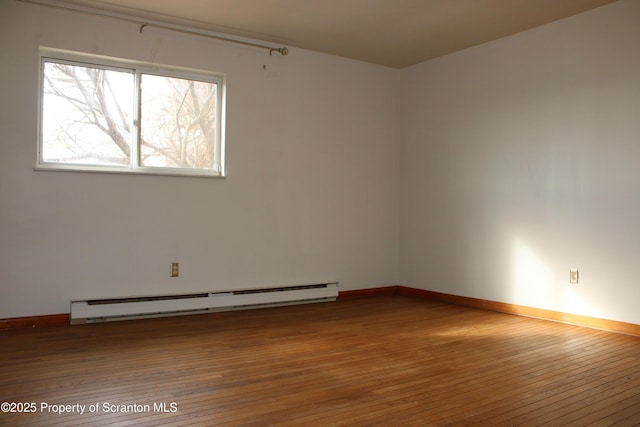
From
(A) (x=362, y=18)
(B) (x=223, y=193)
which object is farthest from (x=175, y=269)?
(A) (x=362, y=18)

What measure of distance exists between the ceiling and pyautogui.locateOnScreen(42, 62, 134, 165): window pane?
0.57 m

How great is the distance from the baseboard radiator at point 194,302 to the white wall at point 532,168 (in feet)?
4.37

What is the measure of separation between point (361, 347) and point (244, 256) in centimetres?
179

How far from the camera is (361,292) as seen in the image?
5656 millimetres

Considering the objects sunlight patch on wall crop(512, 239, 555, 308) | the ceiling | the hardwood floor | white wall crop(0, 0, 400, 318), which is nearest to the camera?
the hardwood floor

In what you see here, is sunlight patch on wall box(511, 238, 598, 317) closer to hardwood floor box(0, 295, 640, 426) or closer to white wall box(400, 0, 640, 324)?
white wall box(400, 0, 640, 324)

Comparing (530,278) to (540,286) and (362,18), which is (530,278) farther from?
(362,18)

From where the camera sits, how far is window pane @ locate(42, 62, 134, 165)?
4109mm

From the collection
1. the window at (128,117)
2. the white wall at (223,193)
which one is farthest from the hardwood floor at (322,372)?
the window at (128,117)

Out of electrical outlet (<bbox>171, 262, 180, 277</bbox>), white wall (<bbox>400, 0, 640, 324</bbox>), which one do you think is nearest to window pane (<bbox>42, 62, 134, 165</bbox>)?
electrical outlet (<bbox>171, 262, 180, 277</bbox>)

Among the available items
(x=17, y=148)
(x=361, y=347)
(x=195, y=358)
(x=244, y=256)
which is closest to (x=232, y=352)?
(x=195, y=358)

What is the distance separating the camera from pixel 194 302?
14.9 feet

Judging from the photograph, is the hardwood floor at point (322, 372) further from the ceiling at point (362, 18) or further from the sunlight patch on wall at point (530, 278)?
the ceiling at point (362, 18)

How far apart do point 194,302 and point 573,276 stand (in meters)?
3.28
